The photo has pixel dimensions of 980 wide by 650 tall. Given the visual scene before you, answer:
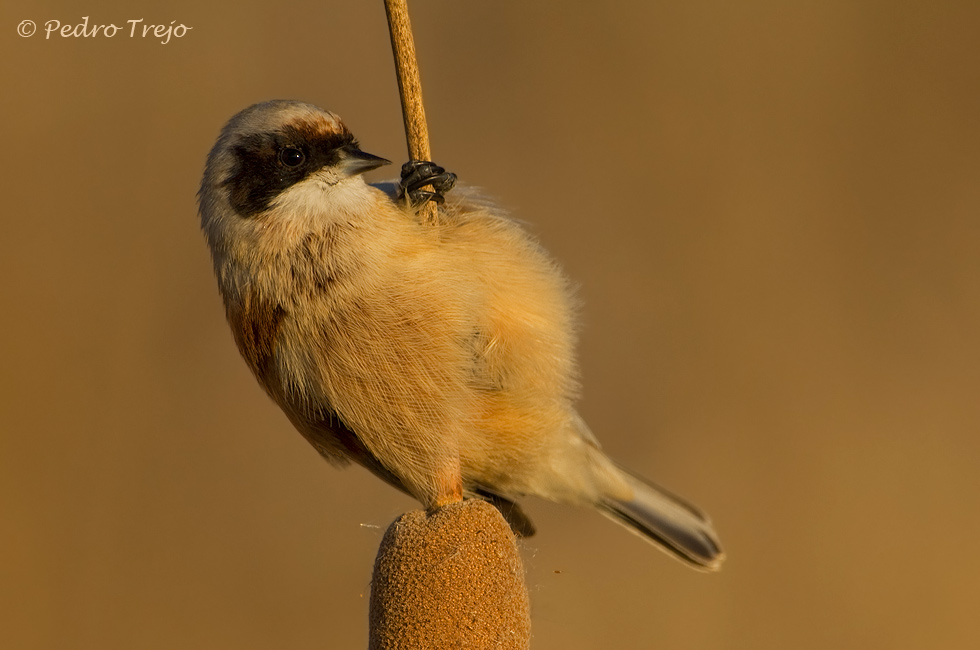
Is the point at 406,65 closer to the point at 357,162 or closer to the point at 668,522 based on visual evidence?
the point at 357,162

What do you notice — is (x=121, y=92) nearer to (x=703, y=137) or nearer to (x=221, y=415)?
(x=221, y=415)

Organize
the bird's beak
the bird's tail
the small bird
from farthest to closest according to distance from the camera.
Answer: the bird's tail
the bird's beak
the small bird

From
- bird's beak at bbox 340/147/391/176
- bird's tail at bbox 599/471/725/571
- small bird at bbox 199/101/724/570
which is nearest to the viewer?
small bird at bbox 199/101/724/570

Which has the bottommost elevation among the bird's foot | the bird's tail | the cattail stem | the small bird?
the bird's tail

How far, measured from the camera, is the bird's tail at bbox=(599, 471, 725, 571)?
4.02 m

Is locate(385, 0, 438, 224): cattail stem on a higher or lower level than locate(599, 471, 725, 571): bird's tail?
higher

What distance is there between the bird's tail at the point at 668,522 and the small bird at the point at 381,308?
3.48 ft

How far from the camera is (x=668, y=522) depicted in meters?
4.04

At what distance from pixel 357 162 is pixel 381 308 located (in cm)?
49

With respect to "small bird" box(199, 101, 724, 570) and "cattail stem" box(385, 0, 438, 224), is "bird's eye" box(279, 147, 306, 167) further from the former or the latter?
"cattail stem" box(385, 0, 438, 224)

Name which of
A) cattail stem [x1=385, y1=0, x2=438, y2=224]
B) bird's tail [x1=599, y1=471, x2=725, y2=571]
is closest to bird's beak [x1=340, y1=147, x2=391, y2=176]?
cattail stem [x1=385, y1=0, x2=438, y2=224]

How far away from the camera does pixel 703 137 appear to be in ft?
20.5

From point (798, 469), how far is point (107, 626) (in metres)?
3.96

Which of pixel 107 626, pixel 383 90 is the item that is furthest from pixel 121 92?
pixel 107 626
